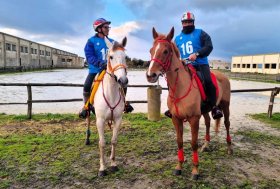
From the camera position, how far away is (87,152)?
6359 millimetres

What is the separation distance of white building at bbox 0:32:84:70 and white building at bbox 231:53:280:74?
177ft

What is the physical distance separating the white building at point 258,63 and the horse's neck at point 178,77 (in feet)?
197

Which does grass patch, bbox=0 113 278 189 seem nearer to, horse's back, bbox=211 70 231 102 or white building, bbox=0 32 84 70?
horse's back, bbox=211 70 231 102

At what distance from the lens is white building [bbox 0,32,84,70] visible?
5188cm

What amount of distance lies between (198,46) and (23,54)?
215ft

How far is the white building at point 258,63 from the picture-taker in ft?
194

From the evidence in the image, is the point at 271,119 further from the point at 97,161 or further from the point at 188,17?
the point at 97,161

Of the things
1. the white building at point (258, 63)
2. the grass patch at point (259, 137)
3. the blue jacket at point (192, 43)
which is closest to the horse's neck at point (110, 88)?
the blue jacket at point (192, 43)

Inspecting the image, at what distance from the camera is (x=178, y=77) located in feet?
15.8

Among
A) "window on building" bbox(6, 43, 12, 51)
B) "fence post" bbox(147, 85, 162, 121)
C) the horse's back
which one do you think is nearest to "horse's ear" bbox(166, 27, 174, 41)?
the horse's back

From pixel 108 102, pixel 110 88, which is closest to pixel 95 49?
pixel 110 88

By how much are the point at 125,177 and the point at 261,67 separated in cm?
6816

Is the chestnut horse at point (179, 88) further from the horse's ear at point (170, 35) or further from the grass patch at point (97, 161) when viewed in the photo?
the grass patch at point (97, 161)

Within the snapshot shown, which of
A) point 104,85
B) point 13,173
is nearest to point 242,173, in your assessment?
point 104,85
